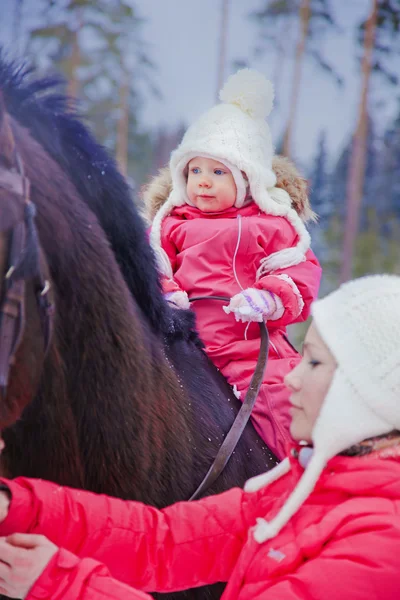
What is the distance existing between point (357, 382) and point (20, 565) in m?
0.70

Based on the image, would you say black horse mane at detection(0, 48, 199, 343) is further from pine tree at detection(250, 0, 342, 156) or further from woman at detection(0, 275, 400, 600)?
pine tree at detection(250, 0, 342, 156)

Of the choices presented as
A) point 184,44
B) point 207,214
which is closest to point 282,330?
point 207,214

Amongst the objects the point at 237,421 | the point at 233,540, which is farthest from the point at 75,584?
the point at 237,421

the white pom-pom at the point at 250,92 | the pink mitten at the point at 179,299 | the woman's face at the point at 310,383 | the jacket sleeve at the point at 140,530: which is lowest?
the jacket sleeve at the point at 140,530

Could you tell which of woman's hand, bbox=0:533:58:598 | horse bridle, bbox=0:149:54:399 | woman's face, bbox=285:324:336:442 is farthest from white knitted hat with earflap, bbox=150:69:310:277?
woman's hand, bbox=0:533:58:598

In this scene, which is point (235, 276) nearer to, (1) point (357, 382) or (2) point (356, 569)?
(1) point (357, 382)

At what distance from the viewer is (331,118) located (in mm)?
10680

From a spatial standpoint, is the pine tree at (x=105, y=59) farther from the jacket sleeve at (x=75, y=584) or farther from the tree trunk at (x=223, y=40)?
the jacket sleeve at (x=75, y=584)

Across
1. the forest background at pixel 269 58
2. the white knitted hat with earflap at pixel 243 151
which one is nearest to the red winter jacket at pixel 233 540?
the white knitted hat with earflap at pixel 243 151

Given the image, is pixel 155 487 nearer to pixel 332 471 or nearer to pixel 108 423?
pixel 108 423

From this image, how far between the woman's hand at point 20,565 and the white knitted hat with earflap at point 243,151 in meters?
1.31

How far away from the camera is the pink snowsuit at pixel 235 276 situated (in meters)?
2.19

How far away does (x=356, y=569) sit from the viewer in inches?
41.9

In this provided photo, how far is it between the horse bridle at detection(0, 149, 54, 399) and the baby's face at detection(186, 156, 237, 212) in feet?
4.23
